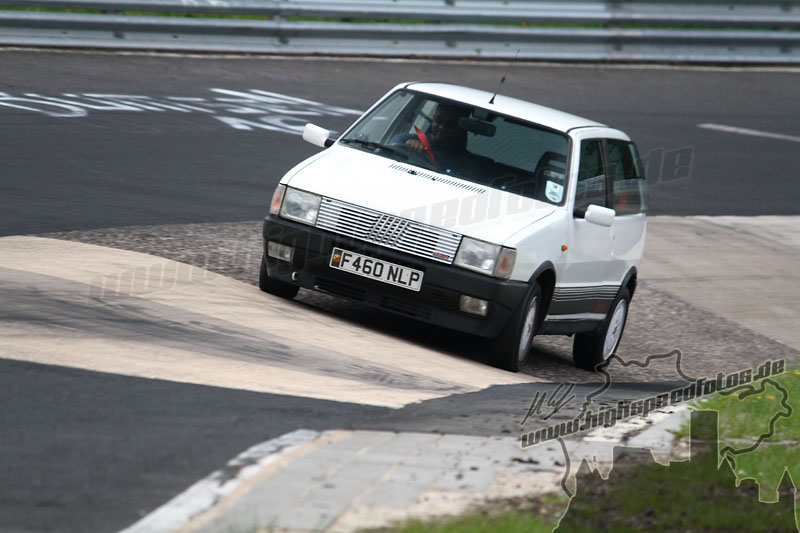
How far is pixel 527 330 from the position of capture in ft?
26.7

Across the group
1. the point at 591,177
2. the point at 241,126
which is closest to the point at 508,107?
the point at 591,177

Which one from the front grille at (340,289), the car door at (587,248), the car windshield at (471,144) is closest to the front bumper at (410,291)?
the front grille at (340,289)

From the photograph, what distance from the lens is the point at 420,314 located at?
7812 millimetres

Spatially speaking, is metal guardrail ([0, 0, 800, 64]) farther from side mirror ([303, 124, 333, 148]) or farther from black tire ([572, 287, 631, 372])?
black tire ([572, 287, 631, 372])

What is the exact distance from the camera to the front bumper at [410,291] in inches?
303

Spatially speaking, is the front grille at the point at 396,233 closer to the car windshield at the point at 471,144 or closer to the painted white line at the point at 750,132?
the car windshield at the point at 471,144

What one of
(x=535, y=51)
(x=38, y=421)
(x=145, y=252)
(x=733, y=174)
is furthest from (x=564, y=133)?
(x=535, y=51)

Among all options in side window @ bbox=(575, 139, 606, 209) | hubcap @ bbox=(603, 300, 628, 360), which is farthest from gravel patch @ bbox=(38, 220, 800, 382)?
side window @ bbox=(575, 139, 606, 209)

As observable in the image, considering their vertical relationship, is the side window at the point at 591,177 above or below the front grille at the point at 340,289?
above

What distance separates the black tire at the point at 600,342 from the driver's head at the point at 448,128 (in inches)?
73.7

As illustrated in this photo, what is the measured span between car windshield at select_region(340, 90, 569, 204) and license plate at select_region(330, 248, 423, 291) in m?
1.05

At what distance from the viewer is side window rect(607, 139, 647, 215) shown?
369 inches

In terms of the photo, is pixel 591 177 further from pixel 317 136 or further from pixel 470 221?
→ pixel 317 136

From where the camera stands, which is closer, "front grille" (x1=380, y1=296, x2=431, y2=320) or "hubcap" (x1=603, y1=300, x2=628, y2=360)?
"front grille" (x1=380, y1=296, x2=431, y2=320)
